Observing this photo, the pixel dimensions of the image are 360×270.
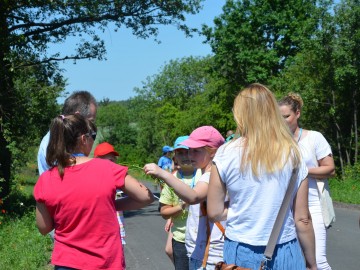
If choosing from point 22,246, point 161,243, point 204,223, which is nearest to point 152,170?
point 204,223

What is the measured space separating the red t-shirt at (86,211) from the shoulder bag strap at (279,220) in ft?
2.80

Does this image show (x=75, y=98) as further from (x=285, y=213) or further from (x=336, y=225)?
(x=336, y=225)

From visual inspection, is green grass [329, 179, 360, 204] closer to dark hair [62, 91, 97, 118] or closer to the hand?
dark hair [62, 91, 97, 118]

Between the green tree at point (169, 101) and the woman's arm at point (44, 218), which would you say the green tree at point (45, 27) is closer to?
the woman's arm at point (44, 218)

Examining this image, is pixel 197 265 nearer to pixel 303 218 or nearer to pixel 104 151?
pixel 303 218

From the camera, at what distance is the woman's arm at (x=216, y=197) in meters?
3.41

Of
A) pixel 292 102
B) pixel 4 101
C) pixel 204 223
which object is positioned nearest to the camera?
pixel 204 223

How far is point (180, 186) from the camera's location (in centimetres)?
354

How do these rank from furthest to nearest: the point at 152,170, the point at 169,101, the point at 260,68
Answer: the point at 169,101 → the point at 260,68 → the point at 152,170

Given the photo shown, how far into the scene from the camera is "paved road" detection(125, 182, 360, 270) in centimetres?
935

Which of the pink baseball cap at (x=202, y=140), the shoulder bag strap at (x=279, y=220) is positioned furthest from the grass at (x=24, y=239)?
the shoulder bag strap at (x=279, y=220)

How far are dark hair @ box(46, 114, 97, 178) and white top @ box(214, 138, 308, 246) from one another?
820 millimetres

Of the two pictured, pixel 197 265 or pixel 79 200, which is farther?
pixel 197 265

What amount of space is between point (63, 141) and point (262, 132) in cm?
113
